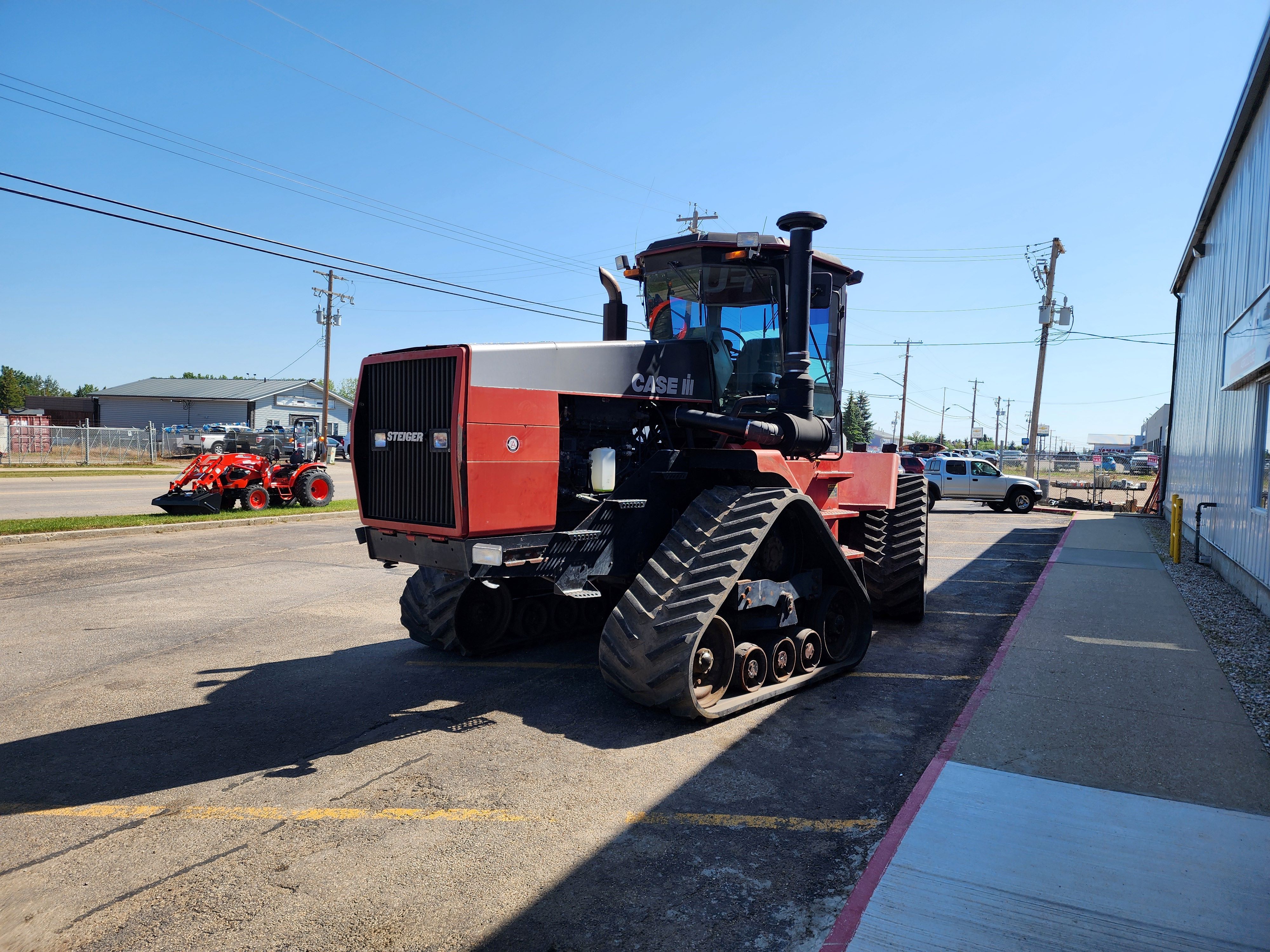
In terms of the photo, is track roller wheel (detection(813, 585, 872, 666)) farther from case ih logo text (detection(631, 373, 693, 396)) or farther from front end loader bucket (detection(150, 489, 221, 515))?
front end loader bucket (detection(150, 489, 221, 515))

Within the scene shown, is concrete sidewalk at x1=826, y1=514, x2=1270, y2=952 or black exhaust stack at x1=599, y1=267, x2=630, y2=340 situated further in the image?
black exhaust stack at x1=599, y1=267, x2=630, y2=340

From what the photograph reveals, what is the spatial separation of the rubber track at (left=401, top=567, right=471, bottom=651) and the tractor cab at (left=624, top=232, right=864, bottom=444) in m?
2.64

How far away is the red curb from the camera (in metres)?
2.98

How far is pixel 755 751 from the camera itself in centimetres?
480

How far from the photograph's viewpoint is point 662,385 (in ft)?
19.2

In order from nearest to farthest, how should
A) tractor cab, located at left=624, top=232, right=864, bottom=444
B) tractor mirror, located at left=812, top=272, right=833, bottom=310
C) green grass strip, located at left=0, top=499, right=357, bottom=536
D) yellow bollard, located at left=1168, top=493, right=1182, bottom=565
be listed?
tractor cab, located at left=624, top=232, right=864, bottom=444 < tractor mirror, located at left=812, top=272, right=833, bottom=310 < yellow bollard, located at left=1168, top=493, right=1182, bottom=565 < green grass strip, located at left=0, top=499, right=357, bottom=536

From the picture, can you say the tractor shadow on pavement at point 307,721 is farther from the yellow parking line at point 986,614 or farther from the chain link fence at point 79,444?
the chain link fence at point 79,444

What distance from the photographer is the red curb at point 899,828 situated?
298cm

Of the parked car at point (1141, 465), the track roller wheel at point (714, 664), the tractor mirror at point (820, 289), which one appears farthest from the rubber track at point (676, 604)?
the parked car at point (1141, 465)

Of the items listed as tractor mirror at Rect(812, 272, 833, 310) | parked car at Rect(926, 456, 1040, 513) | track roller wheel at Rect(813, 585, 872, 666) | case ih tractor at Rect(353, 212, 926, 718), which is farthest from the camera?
parked car at Rect(926, 456, 1040, 513)

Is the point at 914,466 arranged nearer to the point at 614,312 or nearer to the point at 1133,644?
the point at 1133,644

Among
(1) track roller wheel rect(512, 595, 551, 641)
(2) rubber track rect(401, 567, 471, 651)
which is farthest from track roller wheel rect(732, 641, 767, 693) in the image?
(2) rubber track rect(401, 567, 471, 651)

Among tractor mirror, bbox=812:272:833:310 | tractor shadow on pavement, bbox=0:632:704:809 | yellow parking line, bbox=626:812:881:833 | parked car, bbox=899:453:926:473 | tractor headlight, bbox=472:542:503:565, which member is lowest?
tractor shadow on pavement, bbox=0:632:704:809

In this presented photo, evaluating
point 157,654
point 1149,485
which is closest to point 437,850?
point 157,654
